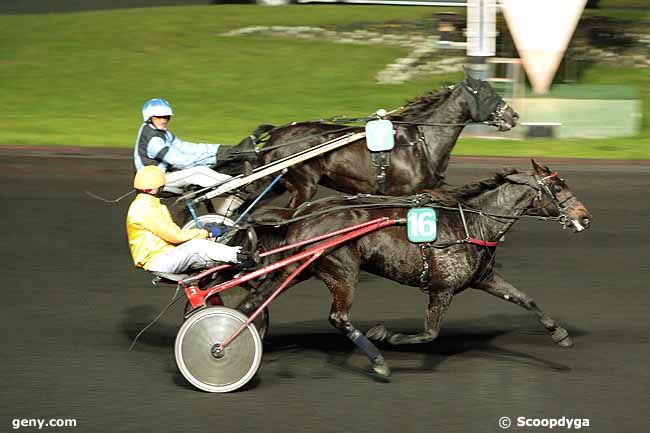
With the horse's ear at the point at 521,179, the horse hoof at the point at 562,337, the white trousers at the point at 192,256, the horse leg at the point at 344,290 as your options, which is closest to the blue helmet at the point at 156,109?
the white trousers at the point at 192,256

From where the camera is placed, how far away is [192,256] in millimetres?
6770

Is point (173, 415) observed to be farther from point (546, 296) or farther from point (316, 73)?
point (316, 73)

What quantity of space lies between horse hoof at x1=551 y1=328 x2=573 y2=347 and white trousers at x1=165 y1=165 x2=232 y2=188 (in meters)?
2.87

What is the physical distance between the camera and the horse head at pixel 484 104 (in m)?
9.46

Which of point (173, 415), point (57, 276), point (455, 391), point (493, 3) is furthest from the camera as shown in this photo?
point (493, 3)

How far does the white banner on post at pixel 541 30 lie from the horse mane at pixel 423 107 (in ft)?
27.2

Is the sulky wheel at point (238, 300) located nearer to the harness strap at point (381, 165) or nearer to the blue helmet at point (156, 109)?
the blue helmet at point (156, 109)

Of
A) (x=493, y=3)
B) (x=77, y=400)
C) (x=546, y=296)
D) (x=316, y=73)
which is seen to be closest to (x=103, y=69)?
(x=316, y=73)

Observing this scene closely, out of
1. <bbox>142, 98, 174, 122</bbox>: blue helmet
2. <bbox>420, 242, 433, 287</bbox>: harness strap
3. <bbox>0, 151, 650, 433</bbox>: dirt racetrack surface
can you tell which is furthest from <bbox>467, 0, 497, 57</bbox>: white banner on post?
<bbox>420, 242, 433, 287</bbox>: harness strap

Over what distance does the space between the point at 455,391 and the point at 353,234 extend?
3.80 feet

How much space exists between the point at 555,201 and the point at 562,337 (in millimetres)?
992

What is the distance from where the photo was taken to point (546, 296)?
29.8ft

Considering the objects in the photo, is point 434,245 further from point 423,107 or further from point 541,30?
point 541,30

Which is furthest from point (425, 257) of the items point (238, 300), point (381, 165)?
point (381, 165)
